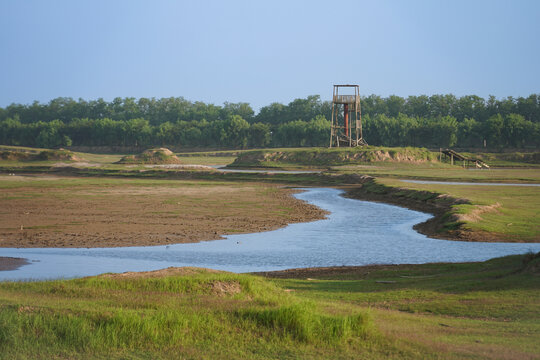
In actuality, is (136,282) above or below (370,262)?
above

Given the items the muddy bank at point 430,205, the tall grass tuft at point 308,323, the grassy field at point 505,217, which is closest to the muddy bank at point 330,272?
the tall grass tuft at point 308,323

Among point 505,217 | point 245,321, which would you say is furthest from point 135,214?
point 245,321

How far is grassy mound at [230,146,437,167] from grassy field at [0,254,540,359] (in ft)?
257

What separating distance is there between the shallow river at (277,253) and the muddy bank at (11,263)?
0.38 m

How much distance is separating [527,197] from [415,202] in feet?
27.4

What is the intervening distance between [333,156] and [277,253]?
69784 mm

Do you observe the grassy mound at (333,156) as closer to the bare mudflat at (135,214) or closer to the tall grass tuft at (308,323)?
the bare mudflat at (135,214)

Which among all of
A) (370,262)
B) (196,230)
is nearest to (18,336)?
(370,262)

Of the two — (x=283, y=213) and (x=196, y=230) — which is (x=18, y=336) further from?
(x=283, y=213)

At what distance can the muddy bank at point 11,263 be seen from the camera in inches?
883

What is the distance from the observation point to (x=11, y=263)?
76.9 feet

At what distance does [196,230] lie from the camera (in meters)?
33.7

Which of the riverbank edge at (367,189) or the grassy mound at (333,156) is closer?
the riverbank edge at (367,189)

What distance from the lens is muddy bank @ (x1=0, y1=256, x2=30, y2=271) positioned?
22.4 m
